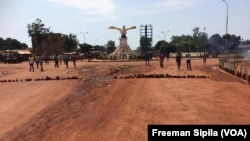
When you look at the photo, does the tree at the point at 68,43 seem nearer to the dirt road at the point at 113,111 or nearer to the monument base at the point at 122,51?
the monument base at the point at 122,51

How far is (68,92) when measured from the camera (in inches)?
827

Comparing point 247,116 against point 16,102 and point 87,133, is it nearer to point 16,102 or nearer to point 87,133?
point 87,133

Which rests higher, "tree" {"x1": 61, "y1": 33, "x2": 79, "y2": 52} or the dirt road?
"tree" {"x1": 61, "y1": 33, "x2": 79, "y2": 52}

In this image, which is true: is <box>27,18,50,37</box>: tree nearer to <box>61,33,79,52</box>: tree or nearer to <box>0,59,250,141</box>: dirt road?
<box>61,33,79,52</box>: tree

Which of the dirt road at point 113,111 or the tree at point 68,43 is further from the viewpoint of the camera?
the tree at point 68,43
